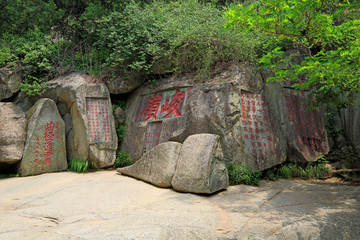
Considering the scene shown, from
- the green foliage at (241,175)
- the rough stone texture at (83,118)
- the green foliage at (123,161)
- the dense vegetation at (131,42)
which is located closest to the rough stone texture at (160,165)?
the green foliage at (241,175)

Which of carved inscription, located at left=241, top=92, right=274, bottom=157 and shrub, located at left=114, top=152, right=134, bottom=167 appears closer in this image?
carved inscription, located at left=241, top=92, right=274, bottom=157

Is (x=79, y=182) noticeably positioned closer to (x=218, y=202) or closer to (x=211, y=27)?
(x=218, y=202)

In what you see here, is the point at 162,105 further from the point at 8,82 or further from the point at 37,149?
the point at 8,82

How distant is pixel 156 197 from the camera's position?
4.68 metres

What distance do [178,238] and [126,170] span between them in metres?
3.52

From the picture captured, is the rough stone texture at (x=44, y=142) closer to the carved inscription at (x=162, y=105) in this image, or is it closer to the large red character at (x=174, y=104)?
the carved inscription at (x=162, y=105)

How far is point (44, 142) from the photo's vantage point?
22.7 ft

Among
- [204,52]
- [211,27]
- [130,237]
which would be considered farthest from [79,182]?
[211,27]

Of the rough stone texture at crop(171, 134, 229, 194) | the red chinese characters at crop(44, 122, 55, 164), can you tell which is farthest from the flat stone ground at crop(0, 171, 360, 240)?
the red chinese characters at crop(44, 122, 55, 164)

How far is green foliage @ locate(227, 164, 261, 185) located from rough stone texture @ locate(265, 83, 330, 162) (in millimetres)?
1363

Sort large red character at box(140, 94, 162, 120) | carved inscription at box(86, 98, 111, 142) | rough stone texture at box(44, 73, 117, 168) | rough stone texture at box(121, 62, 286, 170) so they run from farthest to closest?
large red character at box(140, 94, 162, 120), carved inscription at box(86, 98, 111, 142), rough stone texture at box(44, 73, 117, 168), rough stone texture at box(121, 62, 286, 170)

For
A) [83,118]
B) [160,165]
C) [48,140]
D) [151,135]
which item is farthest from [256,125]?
[48,140]

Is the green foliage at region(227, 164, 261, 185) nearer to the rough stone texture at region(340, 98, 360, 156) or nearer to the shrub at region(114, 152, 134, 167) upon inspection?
the shrub at region(114, 152, 134, 167)

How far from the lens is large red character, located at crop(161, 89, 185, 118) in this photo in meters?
6.91
